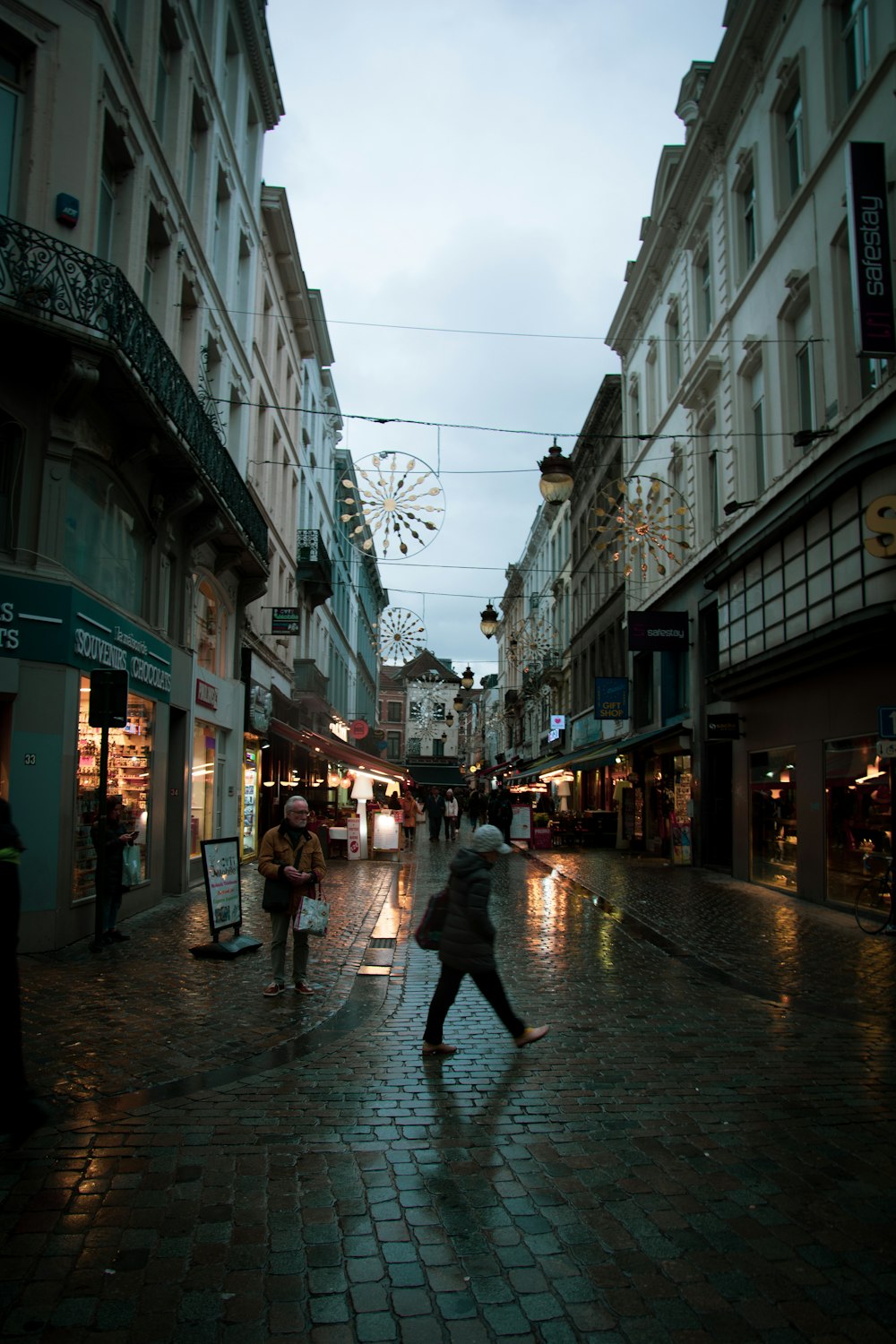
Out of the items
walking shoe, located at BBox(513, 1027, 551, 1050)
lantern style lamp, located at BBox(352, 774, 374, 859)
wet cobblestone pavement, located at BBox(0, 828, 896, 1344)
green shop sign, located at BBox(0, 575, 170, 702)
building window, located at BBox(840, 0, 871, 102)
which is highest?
building window, located at BBox(840, 0, 871, 102)

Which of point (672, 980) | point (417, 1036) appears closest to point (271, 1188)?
point (417, 1036)

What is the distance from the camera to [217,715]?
21203mm

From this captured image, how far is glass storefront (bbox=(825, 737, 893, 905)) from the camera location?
14781 mm

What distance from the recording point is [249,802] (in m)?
25.5

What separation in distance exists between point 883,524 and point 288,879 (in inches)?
372

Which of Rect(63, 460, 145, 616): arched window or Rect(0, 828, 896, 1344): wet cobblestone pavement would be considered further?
Rect(63, 460, 145, 616): arched window

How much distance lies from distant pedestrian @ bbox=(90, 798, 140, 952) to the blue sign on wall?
75.9ft

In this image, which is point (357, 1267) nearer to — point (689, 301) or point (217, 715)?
point (217, 715)

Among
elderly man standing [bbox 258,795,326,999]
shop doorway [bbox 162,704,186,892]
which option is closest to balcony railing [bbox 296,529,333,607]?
shop doorway [bbox 162,704,186,892]

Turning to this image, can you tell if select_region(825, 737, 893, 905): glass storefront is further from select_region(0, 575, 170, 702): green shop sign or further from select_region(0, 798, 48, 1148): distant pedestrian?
select_region(0, 798, 48, 1148): distant pedestrian

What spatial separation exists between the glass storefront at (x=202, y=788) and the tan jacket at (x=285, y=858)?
9.30 metres

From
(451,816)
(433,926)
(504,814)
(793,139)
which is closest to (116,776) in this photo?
(433,926)

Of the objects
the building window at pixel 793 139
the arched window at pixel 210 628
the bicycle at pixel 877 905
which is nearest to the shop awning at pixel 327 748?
the arched window at pixel 210 628

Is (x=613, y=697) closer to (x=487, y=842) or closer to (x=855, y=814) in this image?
(x=855, y=814)
